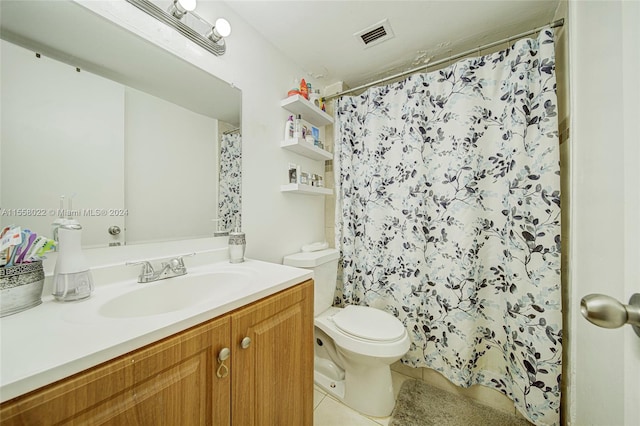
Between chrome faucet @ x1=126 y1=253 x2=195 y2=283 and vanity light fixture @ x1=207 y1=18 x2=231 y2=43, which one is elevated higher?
vanity light fixture @ x1=207 y1=18 x2=231 y2=43

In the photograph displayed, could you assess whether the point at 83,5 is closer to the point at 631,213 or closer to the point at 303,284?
the point at 303,284

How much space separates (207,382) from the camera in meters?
0.56

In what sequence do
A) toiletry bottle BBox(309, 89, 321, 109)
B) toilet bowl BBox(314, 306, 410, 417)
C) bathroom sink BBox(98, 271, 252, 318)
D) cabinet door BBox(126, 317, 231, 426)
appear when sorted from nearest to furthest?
cabinet door BBox(126, 317, 231, 426), bathroom sink BBox(98, 271, 252, 318), toilet bowl BBox(314, 306, 410, 417), toiletry bottle BBox(309, 89, 321, 109)

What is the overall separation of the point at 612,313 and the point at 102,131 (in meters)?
1.36

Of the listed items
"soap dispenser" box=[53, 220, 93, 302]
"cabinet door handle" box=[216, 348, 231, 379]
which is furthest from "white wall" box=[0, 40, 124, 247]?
"cabinet door handle" box=[216, 348, 231, 379]

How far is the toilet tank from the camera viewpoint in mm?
1349

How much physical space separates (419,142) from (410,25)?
26.0 inches

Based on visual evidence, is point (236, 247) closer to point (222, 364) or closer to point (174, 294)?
point (174, 294)

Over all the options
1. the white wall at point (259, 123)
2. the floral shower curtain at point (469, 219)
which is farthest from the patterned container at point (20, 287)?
the floral shower curtain at point (469, 219)

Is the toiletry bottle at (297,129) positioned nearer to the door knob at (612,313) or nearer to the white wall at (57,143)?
the white wall at (57,143)

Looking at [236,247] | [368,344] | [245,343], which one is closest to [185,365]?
[245,343]

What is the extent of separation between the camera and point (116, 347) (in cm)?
42

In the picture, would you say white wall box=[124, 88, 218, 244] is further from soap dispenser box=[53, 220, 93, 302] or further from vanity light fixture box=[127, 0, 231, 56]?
vanity light fixture box=[127, 0, 231, 56]

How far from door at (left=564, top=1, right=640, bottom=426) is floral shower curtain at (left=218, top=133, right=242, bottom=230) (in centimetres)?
127
